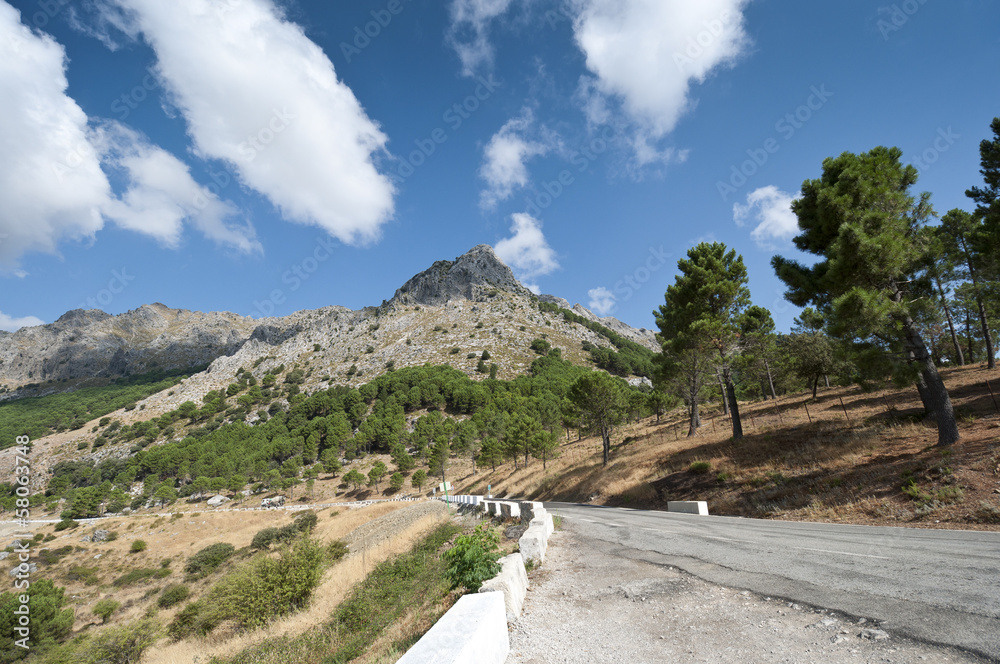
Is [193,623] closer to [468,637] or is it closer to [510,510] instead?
[510,510]

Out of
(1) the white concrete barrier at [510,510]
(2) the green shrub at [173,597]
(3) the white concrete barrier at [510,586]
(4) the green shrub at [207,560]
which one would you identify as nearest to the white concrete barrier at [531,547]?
(3) the white concrete barrier at [510,586]

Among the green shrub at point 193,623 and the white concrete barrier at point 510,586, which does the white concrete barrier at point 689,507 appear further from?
the green shrub at point 193,623

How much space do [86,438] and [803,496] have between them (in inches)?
7945

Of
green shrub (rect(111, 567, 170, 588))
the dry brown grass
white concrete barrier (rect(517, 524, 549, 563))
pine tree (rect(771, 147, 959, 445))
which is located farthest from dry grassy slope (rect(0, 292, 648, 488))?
white concrete barrier (rect(517, 524, 549, 563))

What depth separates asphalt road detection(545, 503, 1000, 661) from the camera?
Result: 13.6 ft

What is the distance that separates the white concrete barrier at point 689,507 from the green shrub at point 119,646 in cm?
2484

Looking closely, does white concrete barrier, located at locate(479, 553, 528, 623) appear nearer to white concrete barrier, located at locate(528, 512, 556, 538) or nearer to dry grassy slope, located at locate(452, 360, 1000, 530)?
white concrete barrier, located at locate(528, 512, 556, 538)

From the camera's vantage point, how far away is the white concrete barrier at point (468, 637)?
3516 millimetres

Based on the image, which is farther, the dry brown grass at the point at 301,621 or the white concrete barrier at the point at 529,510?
the white concrete barrier at the point at 529,510

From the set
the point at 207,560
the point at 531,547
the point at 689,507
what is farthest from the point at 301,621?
the point at 207,560

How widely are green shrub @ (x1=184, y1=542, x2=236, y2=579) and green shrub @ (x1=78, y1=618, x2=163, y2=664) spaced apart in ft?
81.5

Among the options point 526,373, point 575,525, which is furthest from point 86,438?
point 575,525

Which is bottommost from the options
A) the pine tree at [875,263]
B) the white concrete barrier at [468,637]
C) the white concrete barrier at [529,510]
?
the white concrete barrier at [529,510]

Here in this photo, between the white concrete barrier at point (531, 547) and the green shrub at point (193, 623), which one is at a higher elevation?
the white concrete barrier at point (531, 547)
